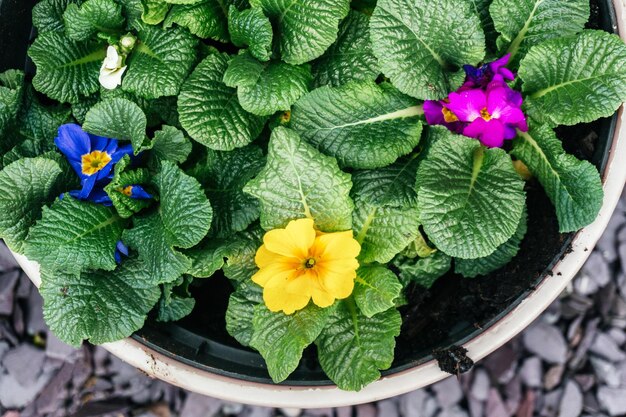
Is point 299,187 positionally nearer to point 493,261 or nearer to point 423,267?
point 423,267

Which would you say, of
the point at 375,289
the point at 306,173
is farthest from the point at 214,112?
the point at 375,289

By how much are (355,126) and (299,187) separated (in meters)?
0.18

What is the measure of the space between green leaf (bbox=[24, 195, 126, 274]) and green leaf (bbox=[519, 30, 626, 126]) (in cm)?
85

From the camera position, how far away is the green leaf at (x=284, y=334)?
1.30m

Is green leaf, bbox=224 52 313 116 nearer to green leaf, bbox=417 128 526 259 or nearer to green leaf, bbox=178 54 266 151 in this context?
green leaf, bbox=178 54 266 151

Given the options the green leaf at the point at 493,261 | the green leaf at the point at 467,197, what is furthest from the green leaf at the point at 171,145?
the green leaf at the point at 493,261

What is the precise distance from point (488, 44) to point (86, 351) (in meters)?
1.35

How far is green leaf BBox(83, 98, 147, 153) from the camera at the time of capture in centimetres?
136

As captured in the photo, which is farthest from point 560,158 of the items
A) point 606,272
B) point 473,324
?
point 606,272

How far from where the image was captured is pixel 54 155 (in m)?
1.43

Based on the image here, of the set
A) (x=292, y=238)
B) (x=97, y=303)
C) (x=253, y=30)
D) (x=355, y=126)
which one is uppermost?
(x=253, y=30)

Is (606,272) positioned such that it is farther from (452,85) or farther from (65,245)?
(65,245)

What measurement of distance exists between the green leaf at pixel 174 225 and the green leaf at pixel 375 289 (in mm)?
310

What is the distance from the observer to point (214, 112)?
1365 mm
